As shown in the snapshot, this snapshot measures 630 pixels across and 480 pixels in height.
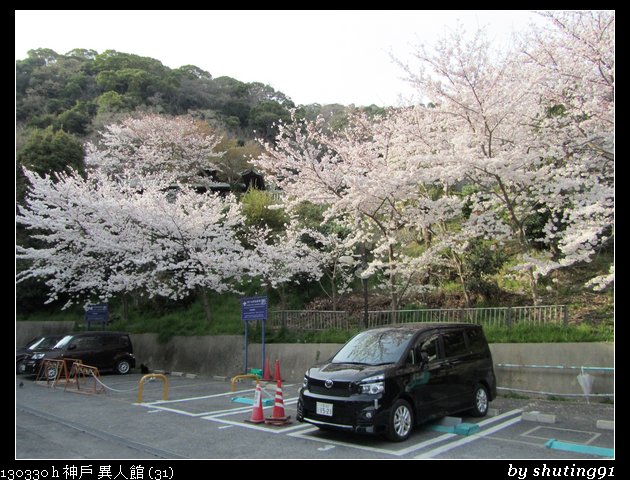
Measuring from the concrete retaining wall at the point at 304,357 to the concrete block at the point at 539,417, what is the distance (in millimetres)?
2158

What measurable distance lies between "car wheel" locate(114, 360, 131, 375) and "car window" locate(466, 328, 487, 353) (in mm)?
13587

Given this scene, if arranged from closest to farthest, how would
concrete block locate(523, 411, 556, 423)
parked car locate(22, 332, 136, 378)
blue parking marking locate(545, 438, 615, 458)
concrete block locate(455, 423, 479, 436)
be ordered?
1. blue parking marking locate(545, 438, 615, 458)
2. concrete block locate(455, 423, 479, 436)
3. concrete block locate(523, 411, 556, 423)
4. parked car locate(22, 332, 136, 378)

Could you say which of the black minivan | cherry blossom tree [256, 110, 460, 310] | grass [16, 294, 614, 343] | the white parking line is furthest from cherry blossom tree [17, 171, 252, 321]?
the white parking line

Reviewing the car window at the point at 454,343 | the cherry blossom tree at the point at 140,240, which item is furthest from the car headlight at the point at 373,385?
the cherry blossom tree at the point at 140,240

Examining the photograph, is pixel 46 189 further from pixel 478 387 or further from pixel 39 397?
pixel 478 387

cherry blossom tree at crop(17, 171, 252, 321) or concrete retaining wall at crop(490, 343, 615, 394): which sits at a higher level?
cherry blossom tree at crop(17, 171, 252, 321)

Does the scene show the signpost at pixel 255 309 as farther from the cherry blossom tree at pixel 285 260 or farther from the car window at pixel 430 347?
the car window at pixel 430 347

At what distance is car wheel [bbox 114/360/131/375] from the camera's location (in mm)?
18297

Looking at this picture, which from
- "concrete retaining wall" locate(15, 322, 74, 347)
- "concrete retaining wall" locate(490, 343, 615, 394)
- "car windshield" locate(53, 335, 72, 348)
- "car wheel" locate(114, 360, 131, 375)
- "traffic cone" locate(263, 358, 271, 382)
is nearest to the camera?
"concrete retaining wall" locate(490, 343, 615, 394)

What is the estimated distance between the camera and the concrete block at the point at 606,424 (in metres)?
8.12

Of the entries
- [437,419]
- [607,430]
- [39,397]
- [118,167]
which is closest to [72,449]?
[437,419]

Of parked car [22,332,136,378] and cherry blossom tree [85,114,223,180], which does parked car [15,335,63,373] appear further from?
cherry blossom tree [85,114,223,180]

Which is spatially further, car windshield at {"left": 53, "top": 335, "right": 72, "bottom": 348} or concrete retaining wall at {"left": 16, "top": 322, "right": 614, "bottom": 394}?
car windshield at {"left": 53, "top": 335, "right": 72, "bottom": 348}

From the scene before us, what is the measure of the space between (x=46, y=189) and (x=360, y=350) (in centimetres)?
1777
